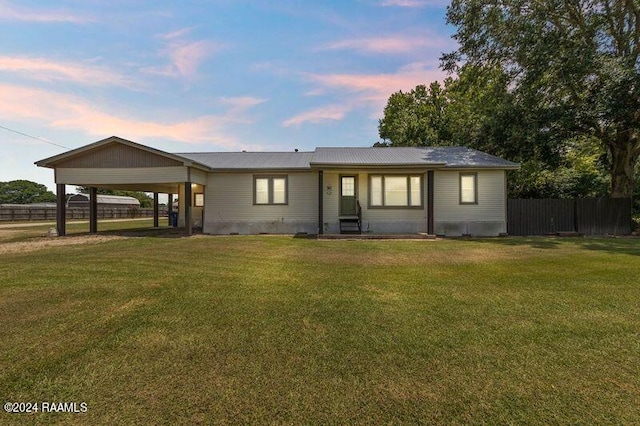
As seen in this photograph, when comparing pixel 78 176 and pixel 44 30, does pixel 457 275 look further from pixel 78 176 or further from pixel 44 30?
pixel 44 30

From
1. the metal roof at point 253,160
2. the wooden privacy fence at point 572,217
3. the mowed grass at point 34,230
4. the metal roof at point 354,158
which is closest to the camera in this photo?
the mowed grass at point 34,230

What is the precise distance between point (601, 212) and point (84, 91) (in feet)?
98.4

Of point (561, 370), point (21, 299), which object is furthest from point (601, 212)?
point (21, 299)

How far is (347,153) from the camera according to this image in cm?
A: 1664

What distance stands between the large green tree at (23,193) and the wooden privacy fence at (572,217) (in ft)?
263

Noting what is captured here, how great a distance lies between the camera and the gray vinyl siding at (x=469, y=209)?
14523 mm

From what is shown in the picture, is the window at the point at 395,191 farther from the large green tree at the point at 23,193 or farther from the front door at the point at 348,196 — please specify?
the large green tree at the point at 23,193

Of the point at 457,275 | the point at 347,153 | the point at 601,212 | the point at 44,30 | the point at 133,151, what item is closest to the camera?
the point at 457,275

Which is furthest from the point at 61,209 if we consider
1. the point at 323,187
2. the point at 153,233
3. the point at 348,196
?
the point at 348,196

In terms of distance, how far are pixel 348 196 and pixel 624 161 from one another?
15215 millimetres

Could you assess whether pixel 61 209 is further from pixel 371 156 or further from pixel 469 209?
pixel 469 209

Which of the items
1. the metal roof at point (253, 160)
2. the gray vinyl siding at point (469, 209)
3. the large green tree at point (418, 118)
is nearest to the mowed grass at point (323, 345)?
the gray vinyl siding at point (469, 209)

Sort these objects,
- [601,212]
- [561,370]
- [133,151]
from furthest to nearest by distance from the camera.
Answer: [601,212] < [133,151] < [561,370]

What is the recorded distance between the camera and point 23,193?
60.2 m
